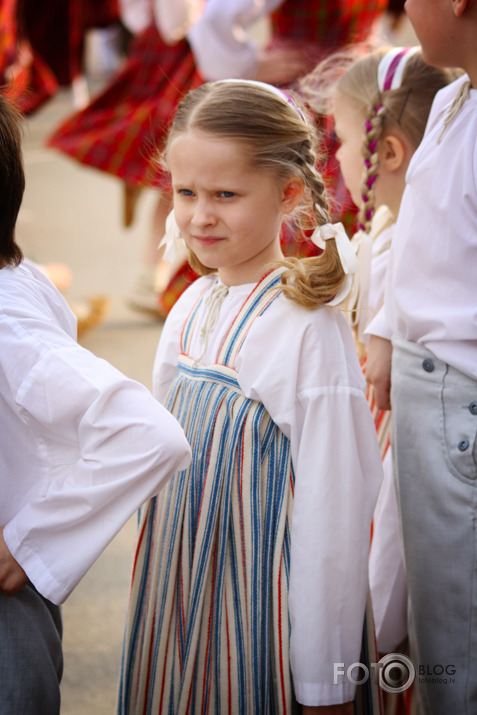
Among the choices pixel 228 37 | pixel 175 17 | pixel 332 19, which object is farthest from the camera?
pixel 175 17

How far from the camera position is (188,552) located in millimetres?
1396

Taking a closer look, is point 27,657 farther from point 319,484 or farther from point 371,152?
point 371,152

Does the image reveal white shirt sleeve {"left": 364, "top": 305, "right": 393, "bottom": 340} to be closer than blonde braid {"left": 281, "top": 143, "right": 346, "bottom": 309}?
No

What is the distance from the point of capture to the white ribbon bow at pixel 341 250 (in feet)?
4.39

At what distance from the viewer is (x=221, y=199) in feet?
4.49

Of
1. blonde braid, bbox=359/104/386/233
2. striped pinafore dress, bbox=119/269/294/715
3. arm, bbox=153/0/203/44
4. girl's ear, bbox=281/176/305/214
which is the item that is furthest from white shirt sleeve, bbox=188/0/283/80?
striped pinafore dress, bbox=119/269/294/715

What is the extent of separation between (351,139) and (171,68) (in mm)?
2218

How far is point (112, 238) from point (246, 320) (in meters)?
4.88

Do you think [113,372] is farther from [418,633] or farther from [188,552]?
[418,633]

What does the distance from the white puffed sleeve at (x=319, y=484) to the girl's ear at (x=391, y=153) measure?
0.57 meters

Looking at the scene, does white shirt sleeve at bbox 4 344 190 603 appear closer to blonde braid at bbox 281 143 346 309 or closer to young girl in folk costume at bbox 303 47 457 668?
blonde braid at bbox 281 143 346 309

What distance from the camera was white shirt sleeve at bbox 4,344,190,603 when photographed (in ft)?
3.65

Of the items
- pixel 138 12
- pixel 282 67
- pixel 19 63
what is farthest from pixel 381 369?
pixel 19 63

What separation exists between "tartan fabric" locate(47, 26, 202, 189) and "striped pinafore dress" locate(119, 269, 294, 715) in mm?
2217
